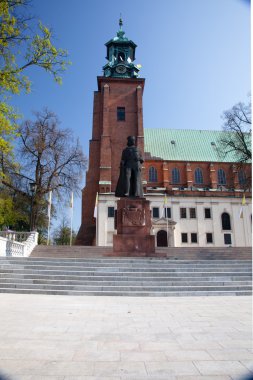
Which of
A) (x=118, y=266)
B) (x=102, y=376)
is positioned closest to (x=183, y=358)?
(x=102, y=376)

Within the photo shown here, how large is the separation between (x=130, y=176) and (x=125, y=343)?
40.8 ft

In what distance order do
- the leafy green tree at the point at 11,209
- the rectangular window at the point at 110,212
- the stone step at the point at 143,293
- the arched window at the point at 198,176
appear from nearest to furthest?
the stone step at the point at 143,293, the leafy green tree at the point at 11,209, the rectangular window at the point at 110,212, the arched window at the point at 198,176

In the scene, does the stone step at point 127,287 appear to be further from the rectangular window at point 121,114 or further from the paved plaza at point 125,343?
the rectangular window at point 121,114

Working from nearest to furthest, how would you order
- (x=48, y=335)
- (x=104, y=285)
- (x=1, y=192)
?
(x=48, y=335) → (x=104, y=285) → (x=1, y=192)

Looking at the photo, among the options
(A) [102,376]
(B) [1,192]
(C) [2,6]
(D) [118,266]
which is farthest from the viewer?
(B) [1,192]

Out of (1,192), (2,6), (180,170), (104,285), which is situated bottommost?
(104,285)

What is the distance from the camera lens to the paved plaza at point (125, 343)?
9.35 ft

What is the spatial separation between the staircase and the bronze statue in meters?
4.55

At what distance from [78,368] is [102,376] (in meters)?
0.31

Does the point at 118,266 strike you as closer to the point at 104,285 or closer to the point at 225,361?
the point at 104,285

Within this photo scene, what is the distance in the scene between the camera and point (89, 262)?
1187cm

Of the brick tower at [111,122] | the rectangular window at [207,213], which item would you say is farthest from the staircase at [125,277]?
the rectangular window at [207,213]

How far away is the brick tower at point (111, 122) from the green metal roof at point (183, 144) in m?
8.86

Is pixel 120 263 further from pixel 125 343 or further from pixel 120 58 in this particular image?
pixel 120 58
